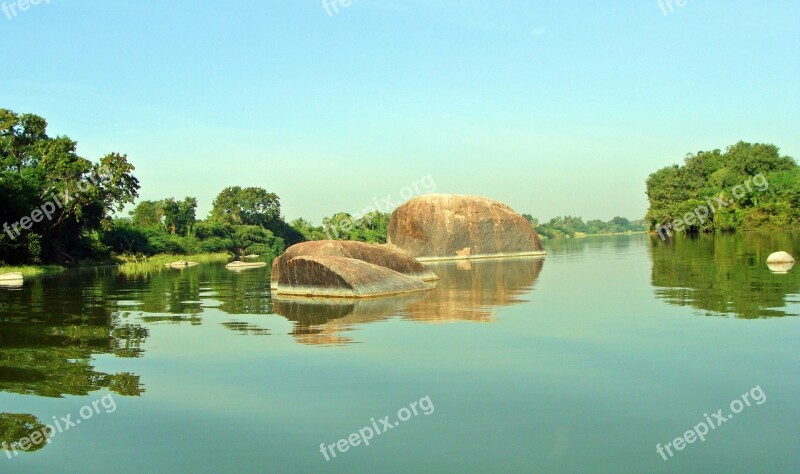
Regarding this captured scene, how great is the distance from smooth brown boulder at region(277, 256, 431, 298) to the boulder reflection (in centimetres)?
42

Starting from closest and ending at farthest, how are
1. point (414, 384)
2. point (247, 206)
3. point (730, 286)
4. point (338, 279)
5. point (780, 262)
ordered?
point (414, 384) → point (338, 279) → point (730, 286) → point (780, 262) → point (247, 206)

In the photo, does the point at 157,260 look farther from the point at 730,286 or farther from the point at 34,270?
the point at 730,286

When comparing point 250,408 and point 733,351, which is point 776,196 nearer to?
point 733,351

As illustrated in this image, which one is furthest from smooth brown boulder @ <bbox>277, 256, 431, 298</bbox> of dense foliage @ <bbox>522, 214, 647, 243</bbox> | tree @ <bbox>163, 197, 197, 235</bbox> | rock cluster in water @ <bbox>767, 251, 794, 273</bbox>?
dense foliage @ <bbox>522, 214, 647, 243</bbox>

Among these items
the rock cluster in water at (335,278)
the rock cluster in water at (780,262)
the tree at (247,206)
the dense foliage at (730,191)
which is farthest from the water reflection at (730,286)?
the tree at (247,206)

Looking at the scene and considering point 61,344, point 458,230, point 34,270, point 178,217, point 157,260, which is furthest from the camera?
point 178,217

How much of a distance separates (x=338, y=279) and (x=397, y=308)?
8.89ft

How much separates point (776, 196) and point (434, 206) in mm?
40512

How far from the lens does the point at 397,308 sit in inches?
651

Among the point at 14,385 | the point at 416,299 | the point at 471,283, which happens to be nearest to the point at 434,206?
the point at 471,283

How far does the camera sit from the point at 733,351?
34.3 ft

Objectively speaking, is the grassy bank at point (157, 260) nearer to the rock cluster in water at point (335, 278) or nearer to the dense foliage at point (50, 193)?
the dense foliage at point (50, 193)

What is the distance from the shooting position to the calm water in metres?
6.45

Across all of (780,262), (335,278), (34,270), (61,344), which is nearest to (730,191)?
(780,262)
